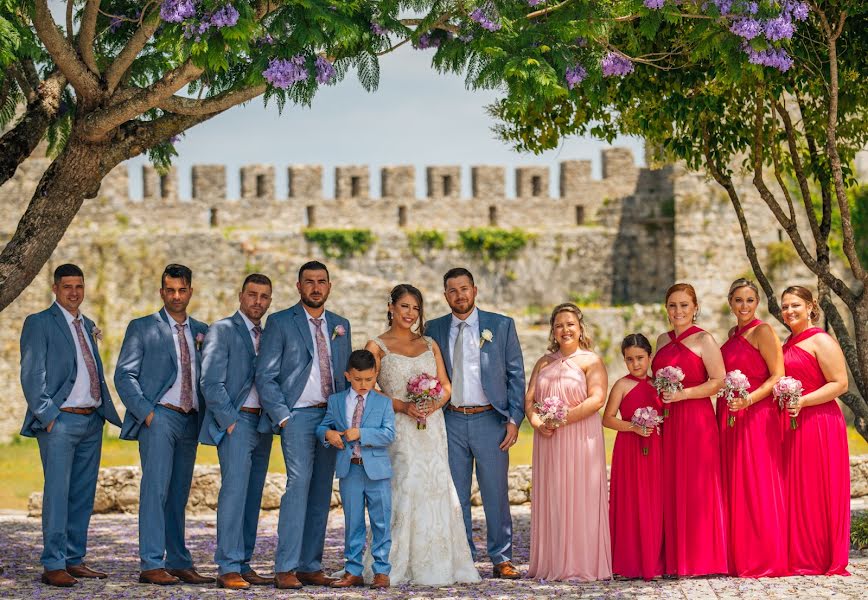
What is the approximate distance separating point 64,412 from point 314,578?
6.71 ft

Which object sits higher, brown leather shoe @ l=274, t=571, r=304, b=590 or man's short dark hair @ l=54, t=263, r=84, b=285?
man's short dark hair @ l=54, t=263, r=84, b=285

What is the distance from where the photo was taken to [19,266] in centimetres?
939

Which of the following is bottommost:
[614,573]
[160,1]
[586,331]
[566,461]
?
[614,573]

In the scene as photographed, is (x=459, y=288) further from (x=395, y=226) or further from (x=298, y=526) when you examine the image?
(x=395, y=226)

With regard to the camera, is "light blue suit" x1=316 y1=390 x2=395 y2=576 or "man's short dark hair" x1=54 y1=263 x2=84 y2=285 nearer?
"light blue suit" x1=316 y1=390 x2=395 y2=576

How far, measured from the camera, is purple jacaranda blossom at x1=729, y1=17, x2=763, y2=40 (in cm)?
841

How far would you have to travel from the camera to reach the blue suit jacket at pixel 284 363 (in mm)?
8789

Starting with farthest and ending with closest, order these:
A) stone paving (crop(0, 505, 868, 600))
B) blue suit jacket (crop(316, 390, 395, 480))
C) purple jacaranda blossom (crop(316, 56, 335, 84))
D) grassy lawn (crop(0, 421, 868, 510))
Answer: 1. grassy lawn (crop(0, 421, 868, 510))
2. blue suit jacket (crop(316, 390, 395, 480))
3. stone paving (crop(0, 505, 868, 600))
4. purple jacaranda blossom (crop(316, 56, 335, 84))

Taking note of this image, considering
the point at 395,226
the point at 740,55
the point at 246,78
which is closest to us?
the point at 246,78

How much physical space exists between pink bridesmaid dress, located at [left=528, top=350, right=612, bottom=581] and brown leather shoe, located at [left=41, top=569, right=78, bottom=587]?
317 centimetres

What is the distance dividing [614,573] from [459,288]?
2292mm

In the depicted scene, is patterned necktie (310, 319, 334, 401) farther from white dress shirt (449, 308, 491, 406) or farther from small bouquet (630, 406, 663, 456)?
small bouquet (630, 406, 663, 456)

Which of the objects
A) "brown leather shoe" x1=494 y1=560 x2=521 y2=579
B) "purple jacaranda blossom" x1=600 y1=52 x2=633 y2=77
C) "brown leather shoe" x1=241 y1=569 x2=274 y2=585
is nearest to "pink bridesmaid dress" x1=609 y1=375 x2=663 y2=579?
"brown leather shoe" x1=494 y1=560 x2=521 y2=579

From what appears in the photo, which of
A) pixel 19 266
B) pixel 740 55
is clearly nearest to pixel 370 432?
pixel 19 266
